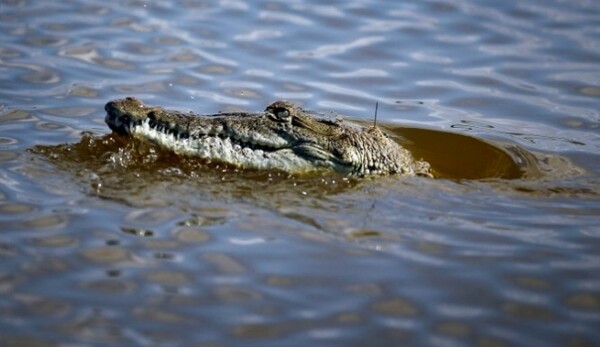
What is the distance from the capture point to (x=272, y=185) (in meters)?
7.11

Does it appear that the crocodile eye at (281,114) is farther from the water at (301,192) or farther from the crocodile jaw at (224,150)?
the water at (301,192)

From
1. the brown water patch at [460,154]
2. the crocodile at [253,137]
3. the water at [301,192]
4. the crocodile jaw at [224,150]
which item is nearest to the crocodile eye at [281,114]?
the crocodile at [253,137]

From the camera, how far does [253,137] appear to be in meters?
7.27

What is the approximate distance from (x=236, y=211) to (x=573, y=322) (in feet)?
8.23

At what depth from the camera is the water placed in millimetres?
5164

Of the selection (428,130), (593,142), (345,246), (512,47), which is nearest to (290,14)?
(512,47)

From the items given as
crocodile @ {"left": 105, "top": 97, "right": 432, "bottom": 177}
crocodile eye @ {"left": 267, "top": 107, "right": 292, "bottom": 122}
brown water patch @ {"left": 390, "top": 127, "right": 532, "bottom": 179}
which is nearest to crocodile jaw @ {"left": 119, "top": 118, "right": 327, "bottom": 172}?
crocodile @ {"left": 105, "top": 97, "right": 432, "bottom": 177}

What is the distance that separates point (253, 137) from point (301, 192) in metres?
0.62

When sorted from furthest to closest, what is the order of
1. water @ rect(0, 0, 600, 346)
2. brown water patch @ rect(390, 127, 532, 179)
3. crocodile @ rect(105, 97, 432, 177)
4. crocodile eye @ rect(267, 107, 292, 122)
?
brown water patch @ rect(390, 127, 532, 179), crocodile eye @ rect(267, 107, 292, 122), crocodile @ rect(105, 97, 432, 177), water @ rect(0, 0, 600, 346)

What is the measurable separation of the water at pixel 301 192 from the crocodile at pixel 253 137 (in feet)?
0.41

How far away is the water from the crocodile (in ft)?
0.41

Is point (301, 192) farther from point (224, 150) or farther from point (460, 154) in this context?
point (460, 154)

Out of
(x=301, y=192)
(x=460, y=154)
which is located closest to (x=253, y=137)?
(x=301, y=192)

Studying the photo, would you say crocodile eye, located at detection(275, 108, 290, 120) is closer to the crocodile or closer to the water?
the crocodile
